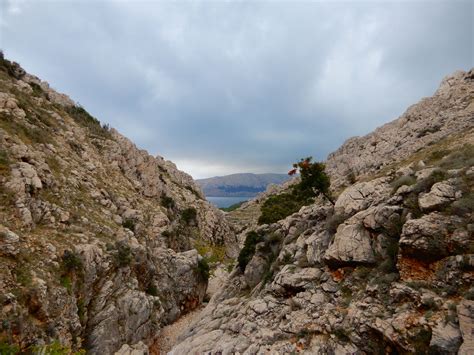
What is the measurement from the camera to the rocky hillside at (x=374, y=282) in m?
10.2

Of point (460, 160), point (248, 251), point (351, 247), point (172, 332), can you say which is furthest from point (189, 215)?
point (460, 160)

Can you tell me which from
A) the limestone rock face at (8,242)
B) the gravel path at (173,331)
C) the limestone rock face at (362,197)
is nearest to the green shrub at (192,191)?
the gravel path at (173,331)

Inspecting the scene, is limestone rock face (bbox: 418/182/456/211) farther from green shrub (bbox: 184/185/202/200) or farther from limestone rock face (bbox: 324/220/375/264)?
green shrub (bbox: 184/185/202/200)

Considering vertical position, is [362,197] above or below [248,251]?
above

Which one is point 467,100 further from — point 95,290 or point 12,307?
point 12,307

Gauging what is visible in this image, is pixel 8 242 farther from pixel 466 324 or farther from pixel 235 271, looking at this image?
pixel 466 324

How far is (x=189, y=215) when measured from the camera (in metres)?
56.0

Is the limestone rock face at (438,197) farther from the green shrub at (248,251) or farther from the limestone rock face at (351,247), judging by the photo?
the green shrub at (248,251)

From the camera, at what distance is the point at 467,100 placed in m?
53.4

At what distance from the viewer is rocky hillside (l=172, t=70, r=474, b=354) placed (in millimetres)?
10156

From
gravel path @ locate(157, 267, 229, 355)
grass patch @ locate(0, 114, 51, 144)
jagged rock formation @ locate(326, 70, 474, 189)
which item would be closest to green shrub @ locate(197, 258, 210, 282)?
gravel path @ locate(157, 267, 229, 355)

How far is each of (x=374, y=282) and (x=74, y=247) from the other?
23024mm

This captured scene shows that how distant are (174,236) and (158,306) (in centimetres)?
1793

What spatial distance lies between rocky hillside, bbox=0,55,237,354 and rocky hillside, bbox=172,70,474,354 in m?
7.71
